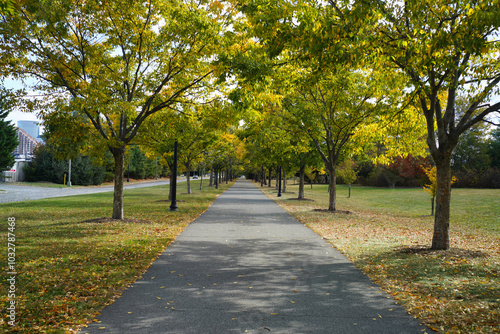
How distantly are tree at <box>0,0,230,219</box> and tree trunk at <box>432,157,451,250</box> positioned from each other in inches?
283

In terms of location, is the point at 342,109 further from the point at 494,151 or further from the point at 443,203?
the point at 494,151

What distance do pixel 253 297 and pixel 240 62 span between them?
5514 mm

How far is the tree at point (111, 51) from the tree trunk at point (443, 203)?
720 cm

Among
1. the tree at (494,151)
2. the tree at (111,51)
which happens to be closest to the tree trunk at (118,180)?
the tree at (111,51)

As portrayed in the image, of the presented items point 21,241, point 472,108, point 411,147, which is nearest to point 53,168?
point 21,241

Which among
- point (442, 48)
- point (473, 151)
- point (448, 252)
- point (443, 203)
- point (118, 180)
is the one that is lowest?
point (448, 252)

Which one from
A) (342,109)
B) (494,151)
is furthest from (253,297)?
(494,151)

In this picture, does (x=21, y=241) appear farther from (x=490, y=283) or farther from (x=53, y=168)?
(x=53, y=168)

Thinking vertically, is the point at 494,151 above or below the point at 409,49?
above

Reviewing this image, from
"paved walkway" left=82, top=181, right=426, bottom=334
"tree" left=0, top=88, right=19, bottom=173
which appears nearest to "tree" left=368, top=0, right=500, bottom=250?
"paved walkway" left=82, top=181, right=426, bottom=334

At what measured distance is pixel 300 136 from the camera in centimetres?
1858

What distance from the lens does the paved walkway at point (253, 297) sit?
3.92 metres

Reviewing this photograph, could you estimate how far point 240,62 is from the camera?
327 inches

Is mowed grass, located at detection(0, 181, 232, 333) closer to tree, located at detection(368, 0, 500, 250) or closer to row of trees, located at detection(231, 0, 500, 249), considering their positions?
row of trees, located at detection(231, 0, 500, 249)
